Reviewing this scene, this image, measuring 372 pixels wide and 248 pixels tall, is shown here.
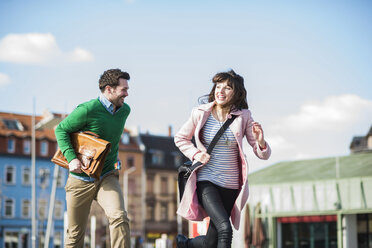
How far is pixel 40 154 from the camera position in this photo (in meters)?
68.9

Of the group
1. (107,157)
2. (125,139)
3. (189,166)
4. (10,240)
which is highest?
(125,139)

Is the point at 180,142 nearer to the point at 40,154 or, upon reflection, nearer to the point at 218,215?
the point at 218,215

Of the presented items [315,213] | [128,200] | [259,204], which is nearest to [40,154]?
[128,200]

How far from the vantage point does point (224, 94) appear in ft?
22.0

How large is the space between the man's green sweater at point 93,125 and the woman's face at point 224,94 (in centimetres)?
108

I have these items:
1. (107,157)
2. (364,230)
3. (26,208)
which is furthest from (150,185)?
(107,157)

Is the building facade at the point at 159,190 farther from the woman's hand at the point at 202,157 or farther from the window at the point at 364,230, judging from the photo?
the woman's hand at the point at 202,157

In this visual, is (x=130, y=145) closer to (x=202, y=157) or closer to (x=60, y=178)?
(x=60, y=178)

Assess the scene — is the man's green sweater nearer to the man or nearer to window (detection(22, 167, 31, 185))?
the man

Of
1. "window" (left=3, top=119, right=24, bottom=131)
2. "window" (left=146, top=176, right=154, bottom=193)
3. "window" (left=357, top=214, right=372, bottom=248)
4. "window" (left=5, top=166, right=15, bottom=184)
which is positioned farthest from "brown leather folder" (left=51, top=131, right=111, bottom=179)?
"window" (left=146, top=176, right=154, bottom=193)

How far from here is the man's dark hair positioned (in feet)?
23.3

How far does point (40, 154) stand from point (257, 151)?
64095 millimetres

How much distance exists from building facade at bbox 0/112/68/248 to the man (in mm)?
59001

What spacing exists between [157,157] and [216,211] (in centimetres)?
7201
